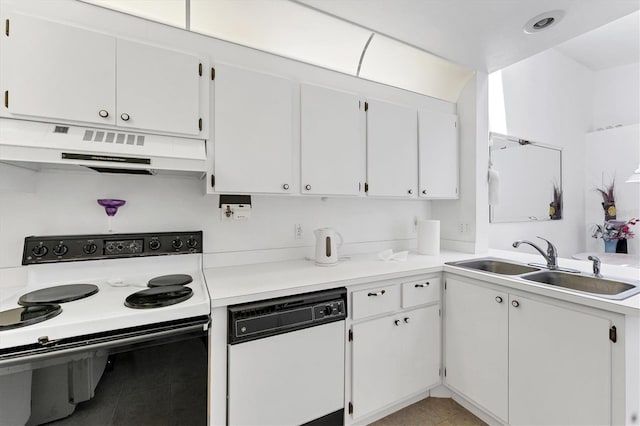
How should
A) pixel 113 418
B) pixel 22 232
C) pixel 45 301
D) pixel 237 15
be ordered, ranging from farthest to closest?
pixel 237 15 → pixel 22 232 → pixel 45 301 → pixel 113 418

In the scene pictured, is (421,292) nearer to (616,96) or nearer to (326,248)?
(326,248)

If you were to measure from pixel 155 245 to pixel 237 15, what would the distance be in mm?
1569

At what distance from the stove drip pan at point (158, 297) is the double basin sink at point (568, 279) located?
5.65ft

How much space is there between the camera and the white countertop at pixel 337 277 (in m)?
1.28

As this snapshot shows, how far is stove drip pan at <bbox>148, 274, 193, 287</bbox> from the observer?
4.63ft

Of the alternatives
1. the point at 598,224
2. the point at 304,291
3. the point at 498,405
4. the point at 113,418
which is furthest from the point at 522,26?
the point at 598,224

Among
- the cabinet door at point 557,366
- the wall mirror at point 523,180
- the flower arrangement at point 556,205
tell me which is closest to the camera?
the cabinet door at point 557,366

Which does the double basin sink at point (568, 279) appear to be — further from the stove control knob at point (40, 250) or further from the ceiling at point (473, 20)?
the stove control knob at point (40, 250)

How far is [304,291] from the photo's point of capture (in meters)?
1.46

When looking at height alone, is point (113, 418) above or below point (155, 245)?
below

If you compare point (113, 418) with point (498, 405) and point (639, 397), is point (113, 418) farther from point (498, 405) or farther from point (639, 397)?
point (639, 397)

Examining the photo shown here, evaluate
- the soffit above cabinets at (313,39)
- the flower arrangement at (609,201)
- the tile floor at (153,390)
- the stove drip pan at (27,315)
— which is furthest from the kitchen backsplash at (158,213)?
the flower arrangement at (609,201)

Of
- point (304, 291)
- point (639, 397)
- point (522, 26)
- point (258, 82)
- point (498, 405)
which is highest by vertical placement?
point (522, 26)

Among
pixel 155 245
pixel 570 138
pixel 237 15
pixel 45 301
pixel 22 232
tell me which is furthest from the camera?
pixel 570 138
